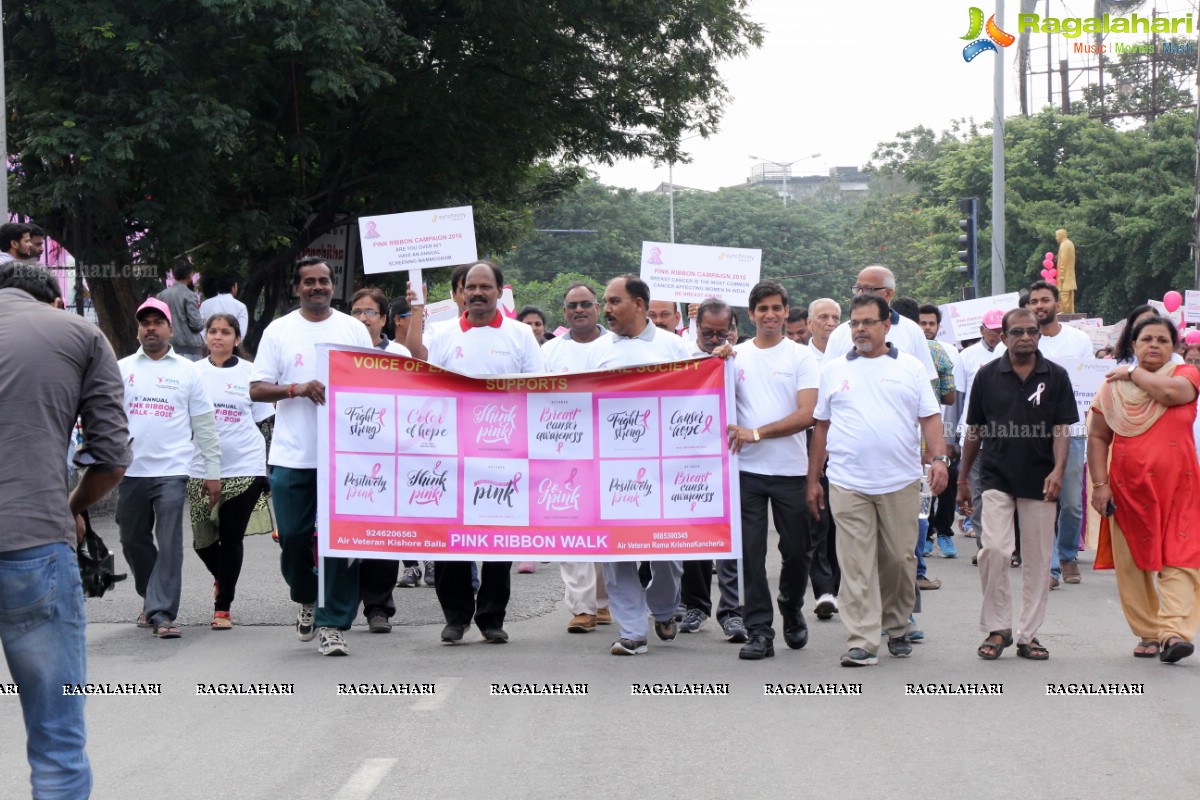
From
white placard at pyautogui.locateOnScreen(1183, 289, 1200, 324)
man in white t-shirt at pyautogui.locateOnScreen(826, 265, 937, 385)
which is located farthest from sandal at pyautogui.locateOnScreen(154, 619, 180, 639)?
white placard at pyautogui.locateOnScreen(1183, 289, 1200, 324)

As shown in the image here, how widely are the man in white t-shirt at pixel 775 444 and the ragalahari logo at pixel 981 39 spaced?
61.8 feet

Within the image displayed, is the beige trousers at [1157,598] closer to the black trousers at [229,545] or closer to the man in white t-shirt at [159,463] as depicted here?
the black trousers at [229,545]

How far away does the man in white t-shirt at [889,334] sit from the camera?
9.90 m

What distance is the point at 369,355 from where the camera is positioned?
902cm

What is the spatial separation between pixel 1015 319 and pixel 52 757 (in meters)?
5.95

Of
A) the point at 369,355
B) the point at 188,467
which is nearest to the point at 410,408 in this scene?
the point at 369,355

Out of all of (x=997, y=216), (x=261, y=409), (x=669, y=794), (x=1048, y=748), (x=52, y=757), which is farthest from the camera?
(x=997, y=216)

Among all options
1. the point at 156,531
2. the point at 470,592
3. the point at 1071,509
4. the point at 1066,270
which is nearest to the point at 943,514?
the point at 1071,509

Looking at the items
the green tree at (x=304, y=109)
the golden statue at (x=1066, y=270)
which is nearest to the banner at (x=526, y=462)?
the green tree at (x=304, y=109)

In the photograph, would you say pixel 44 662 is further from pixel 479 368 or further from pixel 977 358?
pixel 977 358

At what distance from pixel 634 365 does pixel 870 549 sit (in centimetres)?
168

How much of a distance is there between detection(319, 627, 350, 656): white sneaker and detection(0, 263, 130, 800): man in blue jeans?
3773mm

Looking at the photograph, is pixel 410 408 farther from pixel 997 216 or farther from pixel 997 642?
pixel 997 216

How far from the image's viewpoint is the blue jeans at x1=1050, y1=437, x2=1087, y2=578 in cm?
1230
